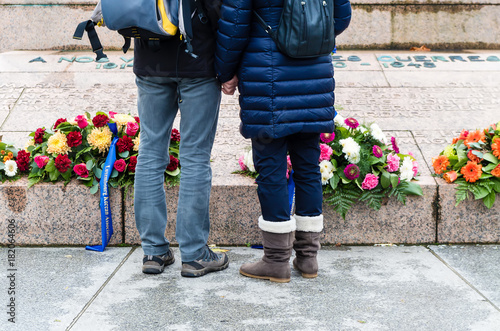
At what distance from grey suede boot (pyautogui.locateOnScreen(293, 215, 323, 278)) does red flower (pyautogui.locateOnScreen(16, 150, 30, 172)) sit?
193 cm

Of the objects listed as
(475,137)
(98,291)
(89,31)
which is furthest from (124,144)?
(475,137)

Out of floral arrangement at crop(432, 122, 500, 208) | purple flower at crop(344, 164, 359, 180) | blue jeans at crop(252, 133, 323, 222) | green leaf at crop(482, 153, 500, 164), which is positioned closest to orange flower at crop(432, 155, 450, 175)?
floral arrangement at crop(432, 122, 500, 208)

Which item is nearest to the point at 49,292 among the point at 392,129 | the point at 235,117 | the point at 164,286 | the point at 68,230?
the point at 164,286

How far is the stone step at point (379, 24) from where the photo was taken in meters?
7.14

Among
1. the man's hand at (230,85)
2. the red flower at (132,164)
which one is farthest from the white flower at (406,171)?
the red flower at (132,164)

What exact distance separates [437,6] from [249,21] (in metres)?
4.93

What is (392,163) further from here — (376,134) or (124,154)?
(124,154)

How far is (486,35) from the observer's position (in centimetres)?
725

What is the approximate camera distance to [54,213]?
4.11m

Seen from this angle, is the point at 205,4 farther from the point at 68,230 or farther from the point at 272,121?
the point at 68,230

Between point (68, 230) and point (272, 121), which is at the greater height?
point (272, 121)

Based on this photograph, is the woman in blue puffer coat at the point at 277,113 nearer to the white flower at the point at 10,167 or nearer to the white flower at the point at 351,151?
the white flower at the point at 351,151

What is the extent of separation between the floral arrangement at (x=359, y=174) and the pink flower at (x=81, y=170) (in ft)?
3.46

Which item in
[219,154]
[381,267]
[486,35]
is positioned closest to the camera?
[381,267]
